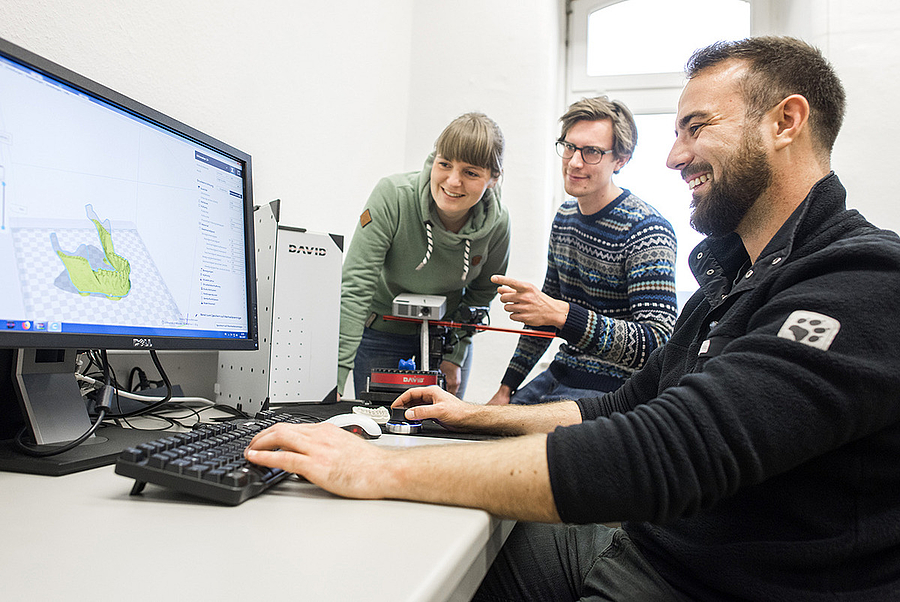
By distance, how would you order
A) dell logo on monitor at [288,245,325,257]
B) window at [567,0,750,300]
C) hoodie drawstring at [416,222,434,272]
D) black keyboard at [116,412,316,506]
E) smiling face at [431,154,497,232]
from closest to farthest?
black keyboard at [116,412,316,506], dell logo on monitor at [288,245,325,257], smiling face at [431,154,497,232], hoodie drawstring at [416,222,434,272], window at [567,0,750,300]

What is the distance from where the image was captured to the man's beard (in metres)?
0.95

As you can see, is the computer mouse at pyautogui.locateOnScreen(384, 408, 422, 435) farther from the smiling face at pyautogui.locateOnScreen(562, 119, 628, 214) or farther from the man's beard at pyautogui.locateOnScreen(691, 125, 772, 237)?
the smiling face at pyautogui.locateOnScreen(562, 119, 628, 214)

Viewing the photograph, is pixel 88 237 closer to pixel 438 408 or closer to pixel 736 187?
pixel 438 408

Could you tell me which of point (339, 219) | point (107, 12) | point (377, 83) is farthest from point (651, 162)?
point (107, 12)

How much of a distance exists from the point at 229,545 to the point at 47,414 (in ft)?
A: 1.49

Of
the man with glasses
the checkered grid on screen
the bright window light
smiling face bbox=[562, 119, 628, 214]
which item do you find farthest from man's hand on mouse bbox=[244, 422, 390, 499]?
the bright window light

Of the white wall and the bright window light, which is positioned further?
the bright window light

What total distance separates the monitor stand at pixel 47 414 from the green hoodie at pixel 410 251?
38.5 inches

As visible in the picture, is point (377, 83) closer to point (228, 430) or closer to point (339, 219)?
point (339, 219)

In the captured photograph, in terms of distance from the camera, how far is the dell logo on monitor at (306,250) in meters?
1.29

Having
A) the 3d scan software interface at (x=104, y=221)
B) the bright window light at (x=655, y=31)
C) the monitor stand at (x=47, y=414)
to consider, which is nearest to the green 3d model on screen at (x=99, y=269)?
the 3d scan software interface at (x=104, y=221)

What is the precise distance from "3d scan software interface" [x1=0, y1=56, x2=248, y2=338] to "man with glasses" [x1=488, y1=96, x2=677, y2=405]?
76 cm

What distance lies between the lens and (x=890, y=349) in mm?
585

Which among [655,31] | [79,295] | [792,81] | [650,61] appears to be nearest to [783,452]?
[792,81]
